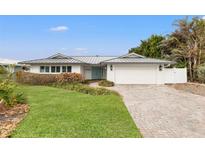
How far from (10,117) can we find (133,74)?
17063 mm

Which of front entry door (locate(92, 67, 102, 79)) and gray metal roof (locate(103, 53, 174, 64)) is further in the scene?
front entry door (locate(92, 67, 102, 79))

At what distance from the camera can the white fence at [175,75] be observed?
76.5 feet

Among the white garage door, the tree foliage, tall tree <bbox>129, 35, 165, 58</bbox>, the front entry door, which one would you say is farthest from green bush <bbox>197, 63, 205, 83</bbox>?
the front entry door

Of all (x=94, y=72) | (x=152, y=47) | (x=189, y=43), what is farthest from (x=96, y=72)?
(x=189, y=43)

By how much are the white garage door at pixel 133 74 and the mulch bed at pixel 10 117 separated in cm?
1447

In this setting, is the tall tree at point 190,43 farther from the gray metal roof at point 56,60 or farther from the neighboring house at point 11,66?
the neighboring house at point 11,66

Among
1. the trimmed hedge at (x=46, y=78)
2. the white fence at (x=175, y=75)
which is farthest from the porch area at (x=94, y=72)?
the white fence at (x=175, y=75)

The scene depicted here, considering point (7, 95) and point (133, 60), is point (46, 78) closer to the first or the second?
point (133, 60)

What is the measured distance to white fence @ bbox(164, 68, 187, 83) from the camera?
23.3m

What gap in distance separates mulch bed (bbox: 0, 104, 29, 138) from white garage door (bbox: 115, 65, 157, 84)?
570 inches

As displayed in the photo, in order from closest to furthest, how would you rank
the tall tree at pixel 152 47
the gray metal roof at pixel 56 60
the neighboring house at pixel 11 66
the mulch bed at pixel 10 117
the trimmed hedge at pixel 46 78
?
the mulch bed at pixel 10 117
the neighboring house at pixel 11 66
the trimmed hedge at pixel 46 78
the gray metal roof at pixel 56 60
the tall tree at pixel 152 47

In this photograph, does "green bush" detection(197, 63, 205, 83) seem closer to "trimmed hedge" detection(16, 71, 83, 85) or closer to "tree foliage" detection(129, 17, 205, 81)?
"tree foliage" detection(129, 17, 205, 81)
